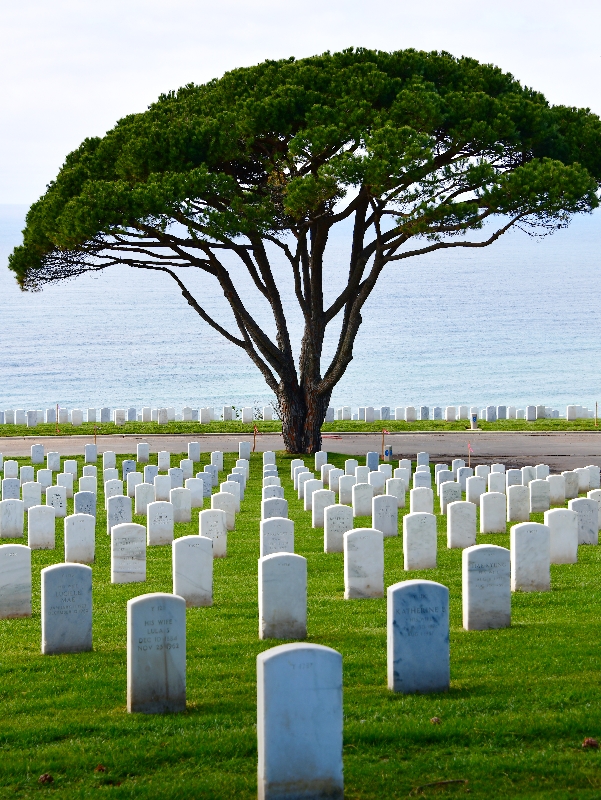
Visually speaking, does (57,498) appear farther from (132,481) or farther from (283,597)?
(283,597)

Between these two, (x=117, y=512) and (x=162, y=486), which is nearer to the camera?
(x=117, y=512)

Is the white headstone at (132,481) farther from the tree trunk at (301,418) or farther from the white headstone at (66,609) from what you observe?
the white headstone at (66,609)

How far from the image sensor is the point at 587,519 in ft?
49.2

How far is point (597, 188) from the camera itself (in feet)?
90.0

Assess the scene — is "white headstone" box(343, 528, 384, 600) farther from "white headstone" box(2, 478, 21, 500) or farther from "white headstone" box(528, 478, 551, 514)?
"white headstone" box(2, 478, 21, 500)

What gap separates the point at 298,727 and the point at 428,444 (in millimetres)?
23321

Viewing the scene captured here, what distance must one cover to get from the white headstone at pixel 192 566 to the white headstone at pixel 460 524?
4343 mm

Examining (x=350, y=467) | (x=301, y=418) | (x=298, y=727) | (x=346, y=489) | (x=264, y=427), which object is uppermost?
(x=301, y=418)

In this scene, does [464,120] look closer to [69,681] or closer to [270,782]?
[69,681]

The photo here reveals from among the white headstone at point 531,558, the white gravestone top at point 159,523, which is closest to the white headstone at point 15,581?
the white gravestone top at point 159,523

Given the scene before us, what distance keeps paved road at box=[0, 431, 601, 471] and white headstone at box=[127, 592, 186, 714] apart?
17767 mm

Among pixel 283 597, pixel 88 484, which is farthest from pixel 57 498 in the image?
pixel 283 597

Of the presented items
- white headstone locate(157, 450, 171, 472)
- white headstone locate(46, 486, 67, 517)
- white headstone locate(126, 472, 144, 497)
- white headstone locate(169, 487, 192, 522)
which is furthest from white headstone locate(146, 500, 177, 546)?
white headstone locate(157, 450, 171, 472)

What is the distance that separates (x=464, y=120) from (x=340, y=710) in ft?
67.6
